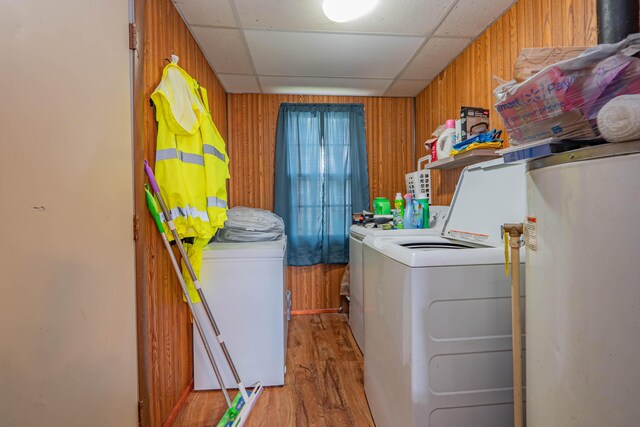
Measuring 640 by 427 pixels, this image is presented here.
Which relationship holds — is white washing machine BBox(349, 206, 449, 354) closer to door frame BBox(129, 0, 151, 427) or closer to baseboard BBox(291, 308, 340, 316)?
baseboard BBox(291, 308, 340, 316)

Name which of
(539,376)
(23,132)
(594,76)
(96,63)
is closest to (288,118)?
(96,63)

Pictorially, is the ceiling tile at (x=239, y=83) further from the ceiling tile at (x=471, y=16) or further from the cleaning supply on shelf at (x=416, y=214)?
the cleaning supply on shelf at (x=416, y=214)

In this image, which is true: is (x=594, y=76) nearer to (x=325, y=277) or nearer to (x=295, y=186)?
(x=295, y=186)

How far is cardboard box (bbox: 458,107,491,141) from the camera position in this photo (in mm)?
1769

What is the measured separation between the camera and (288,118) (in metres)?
2.85

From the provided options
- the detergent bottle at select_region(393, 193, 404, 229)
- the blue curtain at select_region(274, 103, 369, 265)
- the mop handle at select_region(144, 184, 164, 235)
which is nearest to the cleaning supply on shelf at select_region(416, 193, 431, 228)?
the detergent bottle at select_region(393, 193, 404, 229)

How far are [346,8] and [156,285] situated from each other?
1844 millimetres

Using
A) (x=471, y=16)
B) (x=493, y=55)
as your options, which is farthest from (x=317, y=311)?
(x=471, y=16)

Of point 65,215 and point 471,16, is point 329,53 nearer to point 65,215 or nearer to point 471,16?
point 471,16

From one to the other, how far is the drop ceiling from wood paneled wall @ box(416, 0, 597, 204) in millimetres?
92

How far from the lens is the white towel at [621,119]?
0.49 meters

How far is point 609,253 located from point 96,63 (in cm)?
153

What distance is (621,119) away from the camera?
50 centimetres

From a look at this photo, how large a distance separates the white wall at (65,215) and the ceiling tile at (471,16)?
A: 1.80 metres
